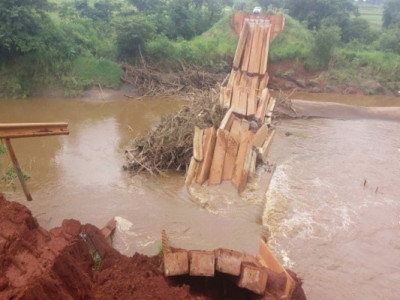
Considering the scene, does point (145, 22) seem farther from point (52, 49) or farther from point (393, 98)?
point (393, 98)

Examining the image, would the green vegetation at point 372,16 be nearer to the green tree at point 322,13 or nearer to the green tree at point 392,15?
the green tree at point 392,15

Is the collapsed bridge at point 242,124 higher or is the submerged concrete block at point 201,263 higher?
the submerged concrete block at point 201,263

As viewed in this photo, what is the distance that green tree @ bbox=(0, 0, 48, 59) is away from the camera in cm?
1586

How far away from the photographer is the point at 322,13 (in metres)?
27.2

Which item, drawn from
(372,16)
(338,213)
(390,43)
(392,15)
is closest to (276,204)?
(338,213)

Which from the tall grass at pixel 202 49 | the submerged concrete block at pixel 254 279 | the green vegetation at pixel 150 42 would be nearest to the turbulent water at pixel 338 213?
the submerged concrete block at pixel 254 279

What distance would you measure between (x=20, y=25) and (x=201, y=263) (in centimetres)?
1516

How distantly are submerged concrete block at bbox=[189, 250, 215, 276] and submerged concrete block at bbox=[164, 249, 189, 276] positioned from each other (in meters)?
0.05

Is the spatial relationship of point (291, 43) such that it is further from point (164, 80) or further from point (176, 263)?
point (176, 263)

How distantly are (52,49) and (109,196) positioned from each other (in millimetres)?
11260

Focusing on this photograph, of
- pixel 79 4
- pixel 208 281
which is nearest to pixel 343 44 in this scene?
pixel 79 4

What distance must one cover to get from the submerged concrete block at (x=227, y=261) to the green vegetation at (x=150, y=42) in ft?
48.6

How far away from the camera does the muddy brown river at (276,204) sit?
22.2 ft

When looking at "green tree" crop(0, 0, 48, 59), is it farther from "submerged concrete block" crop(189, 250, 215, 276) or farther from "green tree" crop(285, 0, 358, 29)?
"green tree" crop(285, 0, 358, 29)
